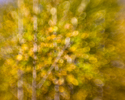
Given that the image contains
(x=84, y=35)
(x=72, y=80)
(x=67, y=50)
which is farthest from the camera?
(x=84, y=35)

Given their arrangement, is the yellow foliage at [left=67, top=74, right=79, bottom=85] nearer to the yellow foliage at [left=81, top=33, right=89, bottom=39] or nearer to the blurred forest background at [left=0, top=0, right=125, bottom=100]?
the blurred forest background at [left=0, top=0, right=125, bottom=100]

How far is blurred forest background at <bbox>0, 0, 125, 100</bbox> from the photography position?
604 cm

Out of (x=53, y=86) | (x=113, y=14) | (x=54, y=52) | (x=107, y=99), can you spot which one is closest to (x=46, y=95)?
(x=53, y=86)

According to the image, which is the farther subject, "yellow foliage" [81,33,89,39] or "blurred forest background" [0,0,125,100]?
"yellow foliage" [81,33,89,39]

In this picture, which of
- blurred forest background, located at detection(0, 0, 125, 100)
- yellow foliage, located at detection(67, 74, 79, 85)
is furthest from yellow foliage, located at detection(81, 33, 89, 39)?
yellow foliage, located at detection(67, 74, 79, 85)

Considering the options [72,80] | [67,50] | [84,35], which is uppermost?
[84,35]

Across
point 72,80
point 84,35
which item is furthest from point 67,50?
point 72,80

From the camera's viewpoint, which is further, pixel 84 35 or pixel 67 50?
pixel 84 35

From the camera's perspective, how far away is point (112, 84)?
7.11 m

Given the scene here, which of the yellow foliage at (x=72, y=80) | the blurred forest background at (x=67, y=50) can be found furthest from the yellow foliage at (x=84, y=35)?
the yellow foliage at (x=72, y=80)

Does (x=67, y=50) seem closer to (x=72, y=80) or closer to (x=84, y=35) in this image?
(x=84, y=35)

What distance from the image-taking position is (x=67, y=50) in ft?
20.3

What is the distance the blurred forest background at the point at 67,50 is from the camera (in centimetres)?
604

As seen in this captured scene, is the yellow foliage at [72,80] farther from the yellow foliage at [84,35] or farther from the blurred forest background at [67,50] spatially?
the yellow foliage at [84,35]
